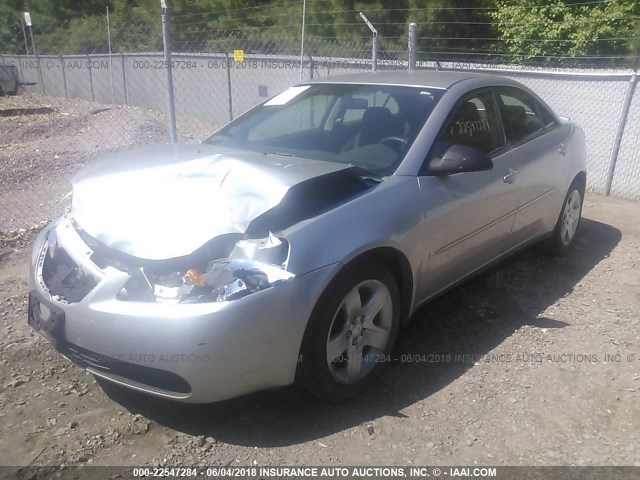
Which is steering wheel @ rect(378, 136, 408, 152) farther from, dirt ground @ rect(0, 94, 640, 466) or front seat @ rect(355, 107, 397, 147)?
dirt ground @ rect(0, 94, 640, 466)

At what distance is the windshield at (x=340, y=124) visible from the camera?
11.8 ft

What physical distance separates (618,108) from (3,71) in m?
20.5

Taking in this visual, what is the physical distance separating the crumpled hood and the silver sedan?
0.4 inches

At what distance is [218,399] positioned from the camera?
8.63 feet

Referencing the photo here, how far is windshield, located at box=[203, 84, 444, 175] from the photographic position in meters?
3.60

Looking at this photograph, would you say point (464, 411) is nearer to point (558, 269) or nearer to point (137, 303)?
point (137, 303)

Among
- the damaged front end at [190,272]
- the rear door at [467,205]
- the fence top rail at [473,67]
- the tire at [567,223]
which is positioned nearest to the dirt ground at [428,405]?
→ the rear door at [467,205]

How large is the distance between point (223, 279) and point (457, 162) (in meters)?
1.58

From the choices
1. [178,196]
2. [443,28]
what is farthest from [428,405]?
[443,28]

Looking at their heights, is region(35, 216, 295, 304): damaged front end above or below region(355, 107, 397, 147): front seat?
below

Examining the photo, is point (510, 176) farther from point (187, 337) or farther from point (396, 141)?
point (187, 337)

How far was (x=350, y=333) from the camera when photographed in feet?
9.96

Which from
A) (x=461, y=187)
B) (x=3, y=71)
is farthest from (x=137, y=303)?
(x=3, y=71)

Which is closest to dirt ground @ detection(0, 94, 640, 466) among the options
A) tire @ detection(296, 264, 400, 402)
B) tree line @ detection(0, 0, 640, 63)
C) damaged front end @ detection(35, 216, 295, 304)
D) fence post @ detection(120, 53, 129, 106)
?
tire @ detection(296, 264, 400, 402)
